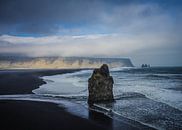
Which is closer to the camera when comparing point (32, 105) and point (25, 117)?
point (25, 117)

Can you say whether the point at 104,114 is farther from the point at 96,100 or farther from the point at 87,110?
the point at 96,100

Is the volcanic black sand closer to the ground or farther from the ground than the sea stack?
closer to the ground

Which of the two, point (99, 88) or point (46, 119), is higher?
point (99, 88)

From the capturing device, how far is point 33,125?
41.2 feet

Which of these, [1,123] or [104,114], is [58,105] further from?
[1,123]

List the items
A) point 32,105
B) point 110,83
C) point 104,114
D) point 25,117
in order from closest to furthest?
point 25,117 < point 104,114 < point 32,105 < point 110,83

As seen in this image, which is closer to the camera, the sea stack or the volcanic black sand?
the volcanic black sand

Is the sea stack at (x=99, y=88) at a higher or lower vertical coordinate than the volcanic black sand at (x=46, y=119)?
higher

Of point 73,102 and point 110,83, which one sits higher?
point 110,83

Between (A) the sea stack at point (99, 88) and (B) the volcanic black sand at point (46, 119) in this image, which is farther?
Result: (A) the sea stack at point (99, 88)

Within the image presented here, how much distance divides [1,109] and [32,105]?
2550mm

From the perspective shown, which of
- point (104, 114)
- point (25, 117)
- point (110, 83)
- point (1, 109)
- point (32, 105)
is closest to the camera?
point (25, 117)

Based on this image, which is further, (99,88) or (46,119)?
(99,88)

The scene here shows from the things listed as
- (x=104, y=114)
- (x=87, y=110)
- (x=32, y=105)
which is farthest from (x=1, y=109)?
(x=104, y=114)
